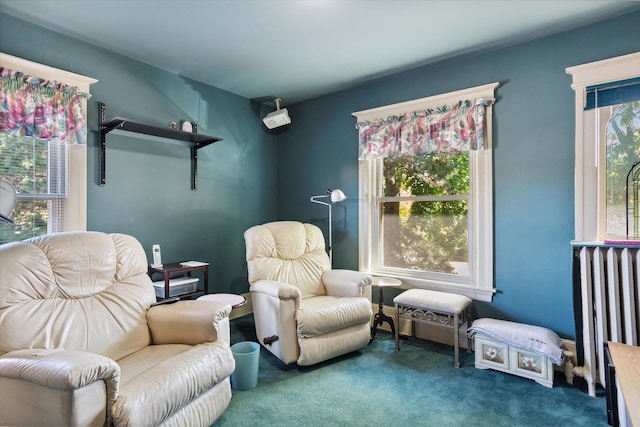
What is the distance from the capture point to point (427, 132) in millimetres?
3143

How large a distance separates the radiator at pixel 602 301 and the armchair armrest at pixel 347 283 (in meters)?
1.50

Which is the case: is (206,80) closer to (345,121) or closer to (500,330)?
(345,121)

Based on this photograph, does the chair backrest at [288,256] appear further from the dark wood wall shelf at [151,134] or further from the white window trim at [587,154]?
the white window trim at [587,154]

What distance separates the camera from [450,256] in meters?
3.20

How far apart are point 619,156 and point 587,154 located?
192mm

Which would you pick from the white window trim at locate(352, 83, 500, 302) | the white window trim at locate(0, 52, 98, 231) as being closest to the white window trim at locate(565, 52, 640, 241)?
the white window trim at locate(352, 83, 500, 302)

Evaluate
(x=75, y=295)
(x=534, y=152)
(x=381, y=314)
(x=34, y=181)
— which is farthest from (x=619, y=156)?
(x=34, y=181)

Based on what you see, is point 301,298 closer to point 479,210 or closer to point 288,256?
point 288,256

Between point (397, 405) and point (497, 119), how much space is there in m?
2.31

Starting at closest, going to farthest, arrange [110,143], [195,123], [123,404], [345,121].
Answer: [123,404]
[110,143]
[195,123]
[345,121]

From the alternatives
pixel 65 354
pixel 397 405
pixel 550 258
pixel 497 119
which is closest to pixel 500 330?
pixel 550 258

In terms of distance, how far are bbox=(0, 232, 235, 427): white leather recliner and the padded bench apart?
5.08ft

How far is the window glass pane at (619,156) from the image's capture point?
2363 millimetres

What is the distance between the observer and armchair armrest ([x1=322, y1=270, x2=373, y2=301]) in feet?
9.82
